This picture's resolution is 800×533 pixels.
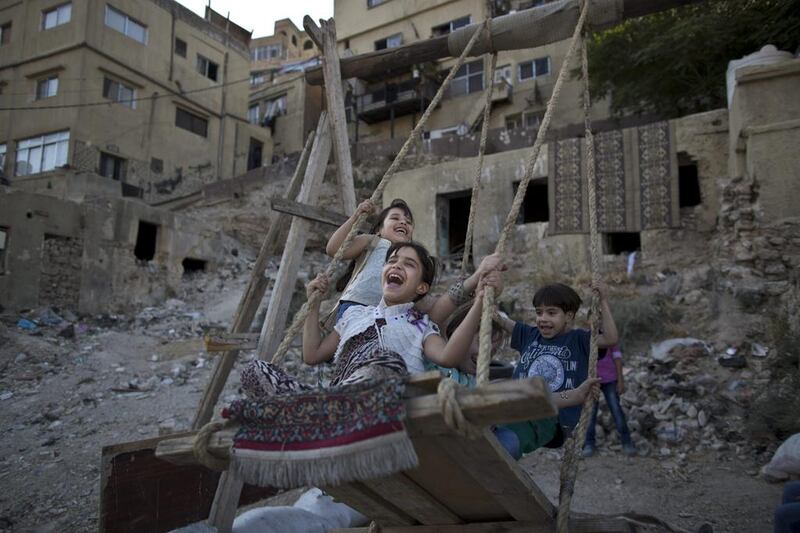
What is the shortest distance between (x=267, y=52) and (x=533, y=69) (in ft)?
78.3

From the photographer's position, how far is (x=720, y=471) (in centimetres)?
438

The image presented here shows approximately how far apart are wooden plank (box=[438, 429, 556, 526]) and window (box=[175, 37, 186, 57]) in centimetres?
2291

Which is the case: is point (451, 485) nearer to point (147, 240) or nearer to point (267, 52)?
point (147, 240)

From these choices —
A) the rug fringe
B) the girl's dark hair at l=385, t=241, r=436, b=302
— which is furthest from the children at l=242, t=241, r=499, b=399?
the rug fringe

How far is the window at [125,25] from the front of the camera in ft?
60.3

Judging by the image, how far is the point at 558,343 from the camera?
106 inches

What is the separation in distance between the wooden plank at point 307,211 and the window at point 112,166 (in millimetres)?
17336

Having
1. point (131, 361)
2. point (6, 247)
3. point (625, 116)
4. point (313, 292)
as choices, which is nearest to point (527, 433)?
point (313, 292)

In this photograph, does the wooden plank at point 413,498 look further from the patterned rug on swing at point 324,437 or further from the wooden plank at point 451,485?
the patterned rug on swing at point 324,437

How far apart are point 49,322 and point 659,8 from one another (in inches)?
424

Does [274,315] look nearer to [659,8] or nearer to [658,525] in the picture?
[658,525]

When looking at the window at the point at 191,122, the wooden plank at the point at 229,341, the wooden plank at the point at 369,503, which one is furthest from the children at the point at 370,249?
the window at the point at 191,122

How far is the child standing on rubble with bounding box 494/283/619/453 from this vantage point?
2.53 meters

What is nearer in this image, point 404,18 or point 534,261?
point 534,261
